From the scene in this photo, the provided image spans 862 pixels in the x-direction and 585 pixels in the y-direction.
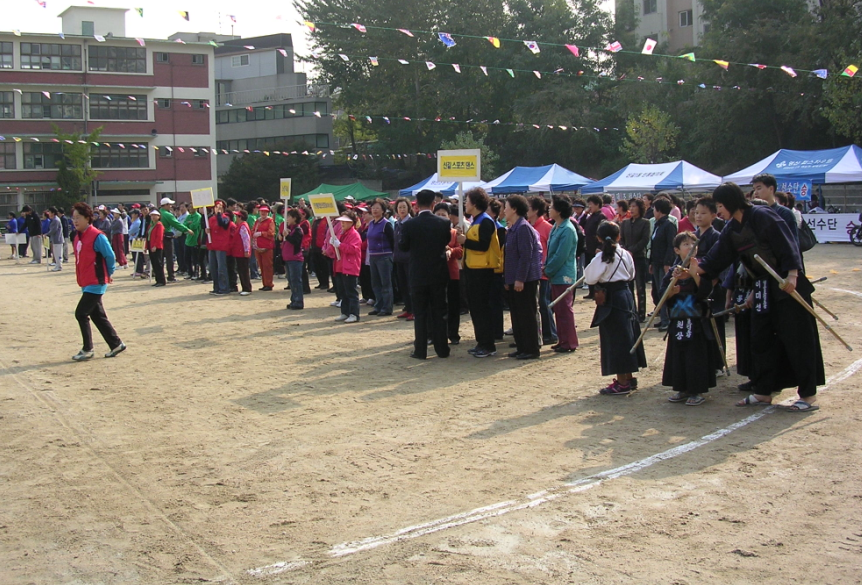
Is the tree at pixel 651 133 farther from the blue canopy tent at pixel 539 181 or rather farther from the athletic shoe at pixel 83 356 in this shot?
the athletic shoe at pixel 83 356

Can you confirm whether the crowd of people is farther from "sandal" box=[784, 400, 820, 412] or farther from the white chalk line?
the white chalk line

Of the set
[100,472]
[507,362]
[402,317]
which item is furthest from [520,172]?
[100,472]

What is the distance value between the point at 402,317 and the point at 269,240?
453 centimetres

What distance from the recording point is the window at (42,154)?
187 feet

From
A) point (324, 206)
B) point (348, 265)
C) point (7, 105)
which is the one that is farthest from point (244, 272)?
point (7, 105)

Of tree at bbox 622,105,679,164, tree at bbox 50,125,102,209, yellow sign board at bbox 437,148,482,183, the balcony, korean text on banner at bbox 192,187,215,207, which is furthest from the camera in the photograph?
the balcony

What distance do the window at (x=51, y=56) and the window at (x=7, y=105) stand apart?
2255mm

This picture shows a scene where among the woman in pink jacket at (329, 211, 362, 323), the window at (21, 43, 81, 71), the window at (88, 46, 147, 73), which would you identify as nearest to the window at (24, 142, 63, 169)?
the window at (21, 43, 81, 71)

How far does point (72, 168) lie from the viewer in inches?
2190

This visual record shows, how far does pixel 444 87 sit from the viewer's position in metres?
56.2

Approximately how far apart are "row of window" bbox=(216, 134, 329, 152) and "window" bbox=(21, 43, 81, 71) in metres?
15.8

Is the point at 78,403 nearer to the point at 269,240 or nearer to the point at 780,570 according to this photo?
the point at 780,570

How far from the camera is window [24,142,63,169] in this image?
57.1 metres

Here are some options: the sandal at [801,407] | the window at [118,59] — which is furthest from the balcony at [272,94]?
the sandal at [801,407]
